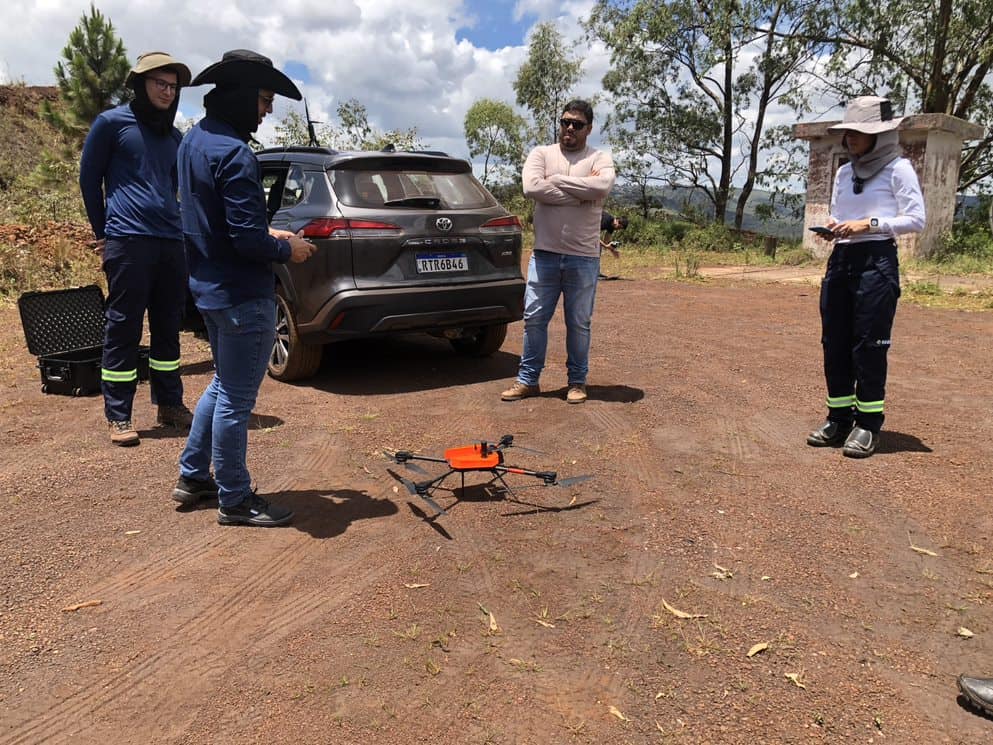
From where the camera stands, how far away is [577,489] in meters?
4.07

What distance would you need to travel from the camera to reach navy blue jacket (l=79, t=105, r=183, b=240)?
4566 mm

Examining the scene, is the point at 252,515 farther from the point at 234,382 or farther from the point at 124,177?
the point at 124,177

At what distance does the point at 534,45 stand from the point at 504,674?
31071mm

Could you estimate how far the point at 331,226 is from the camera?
545 centimetres

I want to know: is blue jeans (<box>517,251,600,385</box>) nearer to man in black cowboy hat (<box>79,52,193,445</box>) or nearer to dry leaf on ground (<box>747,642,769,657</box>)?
man in black cowboy hat (<box>79,52,193,445</box>)

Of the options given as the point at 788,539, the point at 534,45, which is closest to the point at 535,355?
the point at 788,539

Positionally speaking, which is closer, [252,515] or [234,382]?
[234,382]

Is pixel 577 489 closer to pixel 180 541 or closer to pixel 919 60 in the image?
pixel 180 541

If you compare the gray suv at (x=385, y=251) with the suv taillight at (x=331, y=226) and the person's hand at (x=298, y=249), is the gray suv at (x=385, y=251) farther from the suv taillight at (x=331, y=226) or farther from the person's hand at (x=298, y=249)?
the person's hand at (x=298, y=249)

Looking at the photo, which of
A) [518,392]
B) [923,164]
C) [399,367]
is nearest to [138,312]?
[399,367]

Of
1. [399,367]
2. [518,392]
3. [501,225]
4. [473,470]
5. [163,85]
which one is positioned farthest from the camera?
[399,367]

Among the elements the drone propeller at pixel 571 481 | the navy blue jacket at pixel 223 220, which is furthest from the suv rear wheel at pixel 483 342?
the navy blue jacket at pixel 223 220

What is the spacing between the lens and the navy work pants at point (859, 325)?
14.3 feet

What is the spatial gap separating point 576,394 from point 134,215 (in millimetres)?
3114
